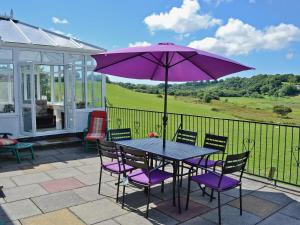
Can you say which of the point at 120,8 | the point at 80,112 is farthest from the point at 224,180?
the point at 120,8

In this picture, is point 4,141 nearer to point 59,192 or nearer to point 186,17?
point 59,192

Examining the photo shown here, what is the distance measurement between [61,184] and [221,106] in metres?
21.3

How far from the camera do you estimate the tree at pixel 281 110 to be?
887 inches

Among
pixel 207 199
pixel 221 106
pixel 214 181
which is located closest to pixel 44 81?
pixel 207 199

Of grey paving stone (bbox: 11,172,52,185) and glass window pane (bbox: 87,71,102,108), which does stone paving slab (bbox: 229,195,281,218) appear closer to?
grey paving stone (bbox: 11,172,52,185)

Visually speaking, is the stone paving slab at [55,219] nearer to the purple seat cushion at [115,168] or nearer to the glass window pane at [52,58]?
the purple seat cushion at [115,168]

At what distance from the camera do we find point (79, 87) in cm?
791

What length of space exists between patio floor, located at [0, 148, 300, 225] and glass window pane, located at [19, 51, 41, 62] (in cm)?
309

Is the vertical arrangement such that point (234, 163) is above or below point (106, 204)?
above

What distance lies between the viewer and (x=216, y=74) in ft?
15.1

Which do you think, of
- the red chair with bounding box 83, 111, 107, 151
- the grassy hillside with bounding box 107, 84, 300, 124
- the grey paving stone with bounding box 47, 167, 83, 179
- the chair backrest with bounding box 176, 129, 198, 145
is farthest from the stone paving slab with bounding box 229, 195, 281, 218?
the grassy hillside with bounding box 107, 84, 300, 124

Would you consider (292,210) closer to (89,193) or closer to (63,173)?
(89,193)

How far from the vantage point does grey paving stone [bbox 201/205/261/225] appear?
130 inches

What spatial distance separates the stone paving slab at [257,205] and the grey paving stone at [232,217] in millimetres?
131
